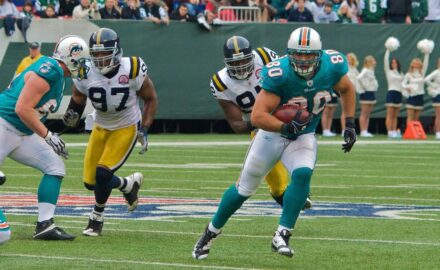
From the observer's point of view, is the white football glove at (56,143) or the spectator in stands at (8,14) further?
the spectator in stands at (8,14)

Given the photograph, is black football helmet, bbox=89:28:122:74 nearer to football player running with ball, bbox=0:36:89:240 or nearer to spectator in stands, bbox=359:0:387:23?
football player running with ball, bbox=0:36:89:240

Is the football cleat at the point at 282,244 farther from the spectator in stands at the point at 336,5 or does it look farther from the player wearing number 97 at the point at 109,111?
the spectator in stands at the point at 336,5

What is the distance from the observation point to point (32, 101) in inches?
361

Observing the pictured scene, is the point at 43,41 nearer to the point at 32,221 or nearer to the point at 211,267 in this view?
the point at 32,221

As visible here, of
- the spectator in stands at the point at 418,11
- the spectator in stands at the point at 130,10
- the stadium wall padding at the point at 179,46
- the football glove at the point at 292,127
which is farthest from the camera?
the spectator in stands at the point at 418,11

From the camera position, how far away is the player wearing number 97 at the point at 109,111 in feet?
32.3

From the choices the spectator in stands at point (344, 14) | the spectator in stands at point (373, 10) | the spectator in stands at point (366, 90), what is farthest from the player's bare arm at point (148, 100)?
the spectator in stands at point (373, 10)

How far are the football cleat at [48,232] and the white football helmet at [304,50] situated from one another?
2221mm

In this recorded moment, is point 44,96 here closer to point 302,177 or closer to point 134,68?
point 134,68

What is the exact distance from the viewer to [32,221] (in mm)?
10484

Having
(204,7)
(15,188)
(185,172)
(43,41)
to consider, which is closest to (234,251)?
(15,188)

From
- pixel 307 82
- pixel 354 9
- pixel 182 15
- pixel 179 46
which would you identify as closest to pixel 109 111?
pixel 307 82

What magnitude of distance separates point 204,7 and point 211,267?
17839 mm

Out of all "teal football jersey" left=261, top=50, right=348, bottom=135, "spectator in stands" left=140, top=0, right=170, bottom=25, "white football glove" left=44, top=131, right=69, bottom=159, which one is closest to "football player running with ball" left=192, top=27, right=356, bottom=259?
"teal football jersey" left=261, top=50, right=348, bottom=135
